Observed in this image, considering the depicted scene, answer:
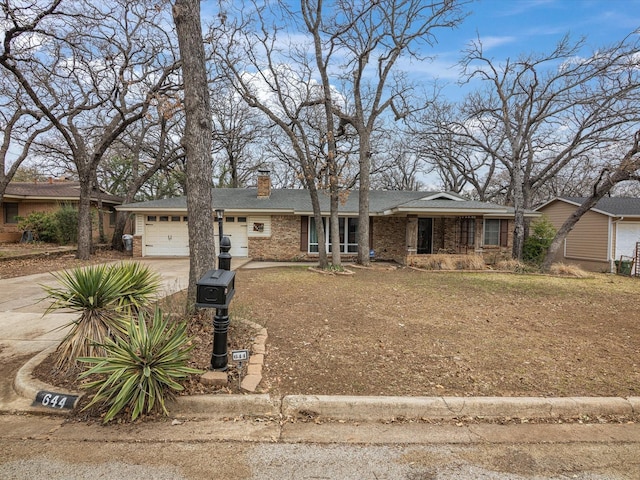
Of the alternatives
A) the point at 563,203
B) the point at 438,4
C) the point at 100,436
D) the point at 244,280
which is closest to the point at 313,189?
the point at 244,280

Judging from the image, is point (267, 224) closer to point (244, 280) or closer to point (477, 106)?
point (244, 280)

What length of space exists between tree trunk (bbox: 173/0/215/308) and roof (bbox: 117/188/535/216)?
7778 mm

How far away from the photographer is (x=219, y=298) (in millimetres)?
3119

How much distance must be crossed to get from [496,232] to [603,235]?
5.11m

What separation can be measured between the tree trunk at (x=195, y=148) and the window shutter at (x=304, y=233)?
11265 millimetres

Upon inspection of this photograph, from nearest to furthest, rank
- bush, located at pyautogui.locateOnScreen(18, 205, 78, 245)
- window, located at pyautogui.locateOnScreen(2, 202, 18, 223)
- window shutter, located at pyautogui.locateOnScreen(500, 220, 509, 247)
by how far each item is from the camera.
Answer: window shutter, located at pyautogui.locateOnScreen(500, 220, 509, 247) < bush, located at pyautogui.locateOnScreen(18, 205, 78, 245) < window, located at pyautogui.locateOnScreen(2, 202, 18, 223)

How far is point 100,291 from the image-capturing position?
3650 millimetres

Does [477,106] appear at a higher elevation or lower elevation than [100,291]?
higher

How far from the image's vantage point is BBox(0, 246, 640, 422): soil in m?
3.41

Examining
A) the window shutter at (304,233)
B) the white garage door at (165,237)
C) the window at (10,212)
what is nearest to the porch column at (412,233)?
the window shutter at (304,233)

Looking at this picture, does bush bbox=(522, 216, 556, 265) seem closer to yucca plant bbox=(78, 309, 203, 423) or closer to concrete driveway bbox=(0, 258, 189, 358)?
concrete driveway bbox=(0, 258, 189, 358)

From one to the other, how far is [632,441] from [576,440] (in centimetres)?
42

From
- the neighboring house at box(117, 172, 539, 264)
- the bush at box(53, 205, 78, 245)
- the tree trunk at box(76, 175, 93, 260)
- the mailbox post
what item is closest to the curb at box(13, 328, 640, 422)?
the mailbox post

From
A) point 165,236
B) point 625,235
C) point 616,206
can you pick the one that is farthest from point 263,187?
point 616,206
